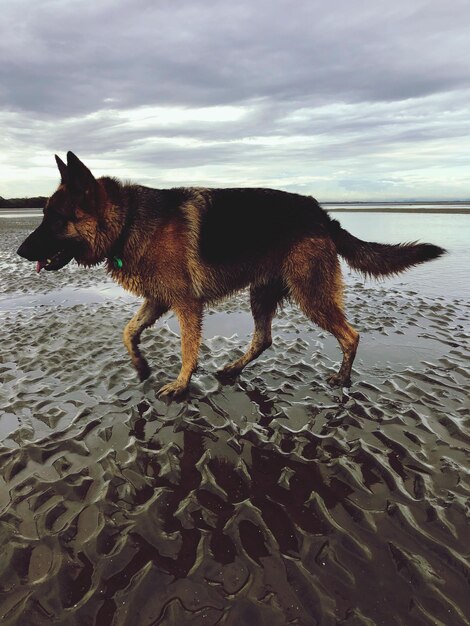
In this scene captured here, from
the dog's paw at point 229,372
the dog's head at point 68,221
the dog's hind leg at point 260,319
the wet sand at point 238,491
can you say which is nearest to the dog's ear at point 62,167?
the dog's head at point 68,221

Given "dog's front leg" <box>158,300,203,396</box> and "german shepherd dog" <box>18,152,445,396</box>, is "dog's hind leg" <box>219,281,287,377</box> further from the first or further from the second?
"dog's front leg" <box>158,300,203,396</box>

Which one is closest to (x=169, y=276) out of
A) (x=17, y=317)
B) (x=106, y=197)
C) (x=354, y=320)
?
(x=106, y=197)

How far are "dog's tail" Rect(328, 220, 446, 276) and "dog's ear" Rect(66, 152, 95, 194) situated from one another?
9.08 feet

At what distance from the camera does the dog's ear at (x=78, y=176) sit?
371cm

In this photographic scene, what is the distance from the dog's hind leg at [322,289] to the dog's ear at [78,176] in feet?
7.49

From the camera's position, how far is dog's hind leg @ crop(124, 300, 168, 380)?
4.80 metres

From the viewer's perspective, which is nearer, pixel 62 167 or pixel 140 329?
pixel 62 167

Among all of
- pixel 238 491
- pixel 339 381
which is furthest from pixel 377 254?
pixel 238 491

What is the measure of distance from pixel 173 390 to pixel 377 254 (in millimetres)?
2972

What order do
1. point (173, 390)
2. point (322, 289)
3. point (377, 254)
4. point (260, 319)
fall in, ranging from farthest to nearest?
1. point (260, 319)
2. point (377, 254)
3. point (322, 289)
4. point (173, 390)

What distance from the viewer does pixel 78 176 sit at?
3809 mm


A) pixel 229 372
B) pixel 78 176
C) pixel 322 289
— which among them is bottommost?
pixel 229 372

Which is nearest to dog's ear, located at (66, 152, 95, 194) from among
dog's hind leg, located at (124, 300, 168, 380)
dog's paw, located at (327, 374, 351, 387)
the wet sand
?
dog's hind leg, located at (124, 300, 168, 380)

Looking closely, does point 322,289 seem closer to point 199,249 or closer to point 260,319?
point 260,319
